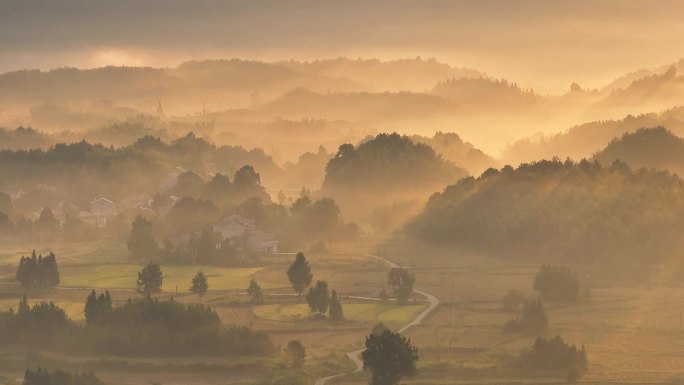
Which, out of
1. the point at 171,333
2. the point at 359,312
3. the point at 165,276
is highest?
the point at 165,276

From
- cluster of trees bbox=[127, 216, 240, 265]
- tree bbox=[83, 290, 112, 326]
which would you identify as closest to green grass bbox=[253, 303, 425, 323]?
tree bbox=[83, 290, 112, 326]

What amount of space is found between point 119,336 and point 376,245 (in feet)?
204

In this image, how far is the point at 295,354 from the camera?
103 metres

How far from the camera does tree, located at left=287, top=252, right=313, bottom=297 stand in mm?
133500

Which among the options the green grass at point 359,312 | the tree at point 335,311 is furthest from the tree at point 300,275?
the tree at point 335,311

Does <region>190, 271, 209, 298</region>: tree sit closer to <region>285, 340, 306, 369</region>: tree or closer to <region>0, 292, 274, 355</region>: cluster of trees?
<region>0, 292, 274, 355</region>: cluster of trees

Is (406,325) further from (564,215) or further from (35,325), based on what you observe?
(564,215)

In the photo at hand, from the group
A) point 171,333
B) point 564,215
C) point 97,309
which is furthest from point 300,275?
point 564,215

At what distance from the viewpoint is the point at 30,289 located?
140 m

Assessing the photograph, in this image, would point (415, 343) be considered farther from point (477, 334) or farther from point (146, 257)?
point (146, 257)

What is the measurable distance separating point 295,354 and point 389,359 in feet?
39.0

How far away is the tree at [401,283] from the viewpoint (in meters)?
131

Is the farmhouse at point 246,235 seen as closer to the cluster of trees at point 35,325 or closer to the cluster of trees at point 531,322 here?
the cluster of trees at point 35,325

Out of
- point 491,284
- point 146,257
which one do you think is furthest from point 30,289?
point 491,284
